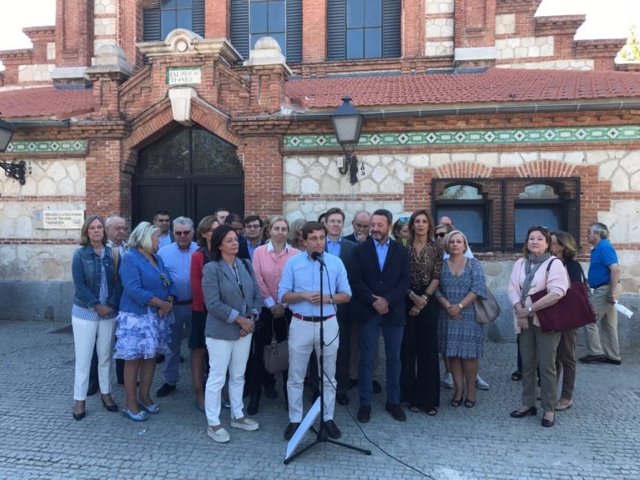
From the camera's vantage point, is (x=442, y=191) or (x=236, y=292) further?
(x=442, y=191)

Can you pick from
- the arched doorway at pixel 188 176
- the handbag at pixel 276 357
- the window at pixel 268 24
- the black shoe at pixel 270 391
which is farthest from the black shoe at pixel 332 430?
the window at pixel 268 24

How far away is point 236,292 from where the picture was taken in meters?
4.56

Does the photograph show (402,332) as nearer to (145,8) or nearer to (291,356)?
(291,356)

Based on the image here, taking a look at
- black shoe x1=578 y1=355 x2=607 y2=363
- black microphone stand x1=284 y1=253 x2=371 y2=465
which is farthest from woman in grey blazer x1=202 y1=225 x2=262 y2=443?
black shoe x1=578 y1=355 x2=607 y2=363

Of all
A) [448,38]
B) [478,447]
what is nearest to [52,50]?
[448,38]

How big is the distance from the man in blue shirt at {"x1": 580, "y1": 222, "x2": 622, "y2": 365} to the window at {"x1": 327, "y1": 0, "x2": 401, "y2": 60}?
24.6ft

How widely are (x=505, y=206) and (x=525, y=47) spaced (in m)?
5.17

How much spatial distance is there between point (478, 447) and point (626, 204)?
5.70m

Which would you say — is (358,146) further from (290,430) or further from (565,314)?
(290,430)

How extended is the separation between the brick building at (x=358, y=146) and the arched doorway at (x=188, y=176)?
28 millimetres

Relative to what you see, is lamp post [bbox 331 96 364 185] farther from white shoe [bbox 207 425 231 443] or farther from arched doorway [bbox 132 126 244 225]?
white shoe [bbox 207 425 231 443]

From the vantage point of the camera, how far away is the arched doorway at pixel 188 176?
9766 millimetres

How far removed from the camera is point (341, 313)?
5.51 meters

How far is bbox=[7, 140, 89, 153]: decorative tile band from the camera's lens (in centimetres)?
965
